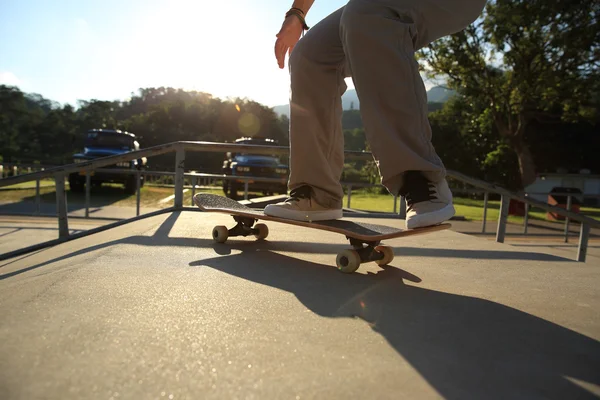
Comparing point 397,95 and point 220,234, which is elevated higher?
point 397,95

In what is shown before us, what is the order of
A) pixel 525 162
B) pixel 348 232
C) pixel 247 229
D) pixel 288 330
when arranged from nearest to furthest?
pixel 288 330
pixel 348 232
pixel 247 229
pixel 525 162

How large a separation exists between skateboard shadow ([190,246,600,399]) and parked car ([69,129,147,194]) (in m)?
11.3

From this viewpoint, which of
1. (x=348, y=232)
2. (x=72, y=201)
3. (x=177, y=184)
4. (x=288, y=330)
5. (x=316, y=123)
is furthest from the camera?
(x=72, y=201)

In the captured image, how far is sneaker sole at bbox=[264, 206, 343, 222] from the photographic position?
1761 mm

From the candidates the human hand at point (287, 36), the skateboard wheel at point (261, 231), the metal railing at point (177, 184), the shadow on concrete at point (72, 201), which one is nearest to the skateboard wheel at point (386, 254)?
the skateboard wheel at point (261, 231)

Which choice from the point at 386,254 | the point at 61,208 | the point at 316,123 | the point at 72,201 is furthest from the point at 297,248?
the point at 72,201

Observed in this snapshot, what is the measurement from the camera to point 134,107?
222ft

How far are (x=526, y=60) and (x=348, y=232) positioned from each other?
15.5 meters

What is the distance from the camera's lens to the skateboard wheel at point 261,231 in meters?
2.13

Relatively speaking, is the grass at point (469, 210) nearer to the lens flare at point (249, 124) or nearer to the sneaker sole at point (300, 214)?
the sneaker sole at point (300, 214)

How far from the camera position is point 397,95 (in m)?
1.44

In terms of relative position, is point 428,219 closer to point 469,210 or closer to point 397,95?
point 397,95

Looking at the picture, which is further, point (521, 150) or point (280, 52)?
point (521, 150)

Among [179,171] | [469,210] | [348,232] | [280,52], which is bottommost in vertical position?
[469,210]
